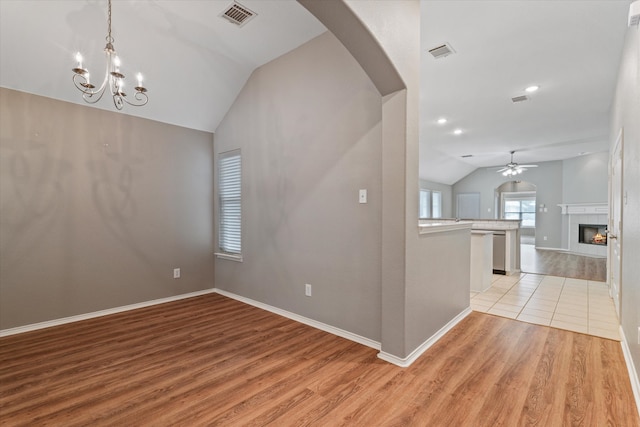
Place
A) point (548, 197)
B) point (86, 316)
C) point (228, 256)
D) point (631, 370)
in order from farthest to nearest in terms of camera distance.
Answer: point (548, 197) < point (228, 256) < point (86, 316) < point (631, 370)

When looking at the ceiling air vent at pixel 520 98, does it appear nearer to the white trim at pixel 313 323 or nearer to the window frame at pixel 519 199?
the white trim at pixel 313 323

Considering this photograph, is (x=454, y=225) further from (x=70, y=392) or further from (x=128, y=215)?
(x=128, y=215)

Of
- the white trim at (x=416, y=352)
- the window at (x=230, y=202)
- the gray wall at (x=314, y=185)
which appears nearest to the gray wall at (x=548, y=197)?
the white trim at (x=416, y=352)

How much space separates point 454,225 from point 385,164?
3.78 ft

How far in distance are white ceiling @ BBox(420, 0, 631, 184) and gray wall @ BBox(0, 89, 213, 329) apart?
347cm

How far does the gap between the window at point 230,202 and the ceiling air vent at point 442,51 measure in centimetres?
266

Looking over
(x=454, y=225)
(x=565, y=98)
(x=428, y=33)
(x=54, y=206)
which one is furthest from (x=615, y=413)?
(x=54, y=206)

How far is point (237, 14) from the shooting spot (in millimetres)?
2766

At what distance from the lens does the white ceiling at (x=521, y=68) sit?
2.50 m

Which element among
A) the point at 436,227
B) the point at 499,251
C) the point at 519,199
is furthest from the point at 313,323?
the point at 519,199

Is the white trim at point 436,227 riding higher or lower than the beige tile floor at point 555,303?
higher

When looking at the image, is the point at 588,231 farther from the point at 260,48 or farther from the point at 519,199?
the point at 260,48

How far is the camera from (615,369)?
2.19 metres

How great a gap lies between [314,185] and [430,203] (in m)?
8.48
